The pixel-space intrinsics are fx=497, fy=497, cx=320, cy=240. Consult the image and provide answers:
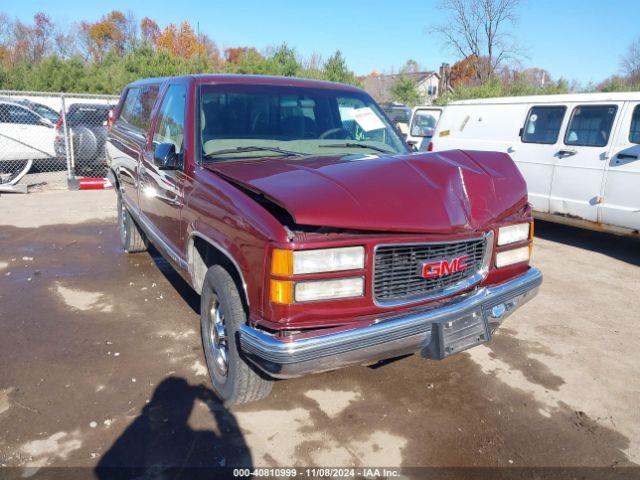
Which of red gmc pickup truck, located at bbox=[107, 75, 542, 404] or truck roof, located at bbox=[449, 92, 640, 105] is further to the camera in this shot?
truck roof, located at bbox=[449, 92, 640, 105]

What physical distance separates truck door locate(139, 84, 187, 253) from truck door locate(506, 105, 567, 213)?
521 cm

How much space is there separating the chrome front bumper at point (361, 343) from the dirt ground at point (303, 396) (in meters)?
0.56

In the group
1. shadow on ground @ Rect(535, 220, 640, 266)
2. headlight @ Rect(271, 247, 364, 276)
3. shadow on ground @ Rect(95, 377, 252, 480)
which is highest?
Result: headlight @ Rect(271, 247, 364, 276)

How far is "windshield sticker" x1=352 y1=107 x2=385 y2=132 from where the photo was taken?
4.05m

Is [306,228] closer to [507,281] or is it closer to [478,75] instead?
[507,281]

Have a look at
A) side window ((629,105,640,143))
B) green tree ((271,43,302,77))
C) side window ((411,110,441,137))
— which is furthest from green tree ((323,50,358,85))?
side window ((629,105,640,143))

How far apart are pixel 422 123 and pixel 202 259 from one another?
31.2ft

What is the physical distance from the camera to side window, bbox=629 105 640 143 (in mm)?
5996

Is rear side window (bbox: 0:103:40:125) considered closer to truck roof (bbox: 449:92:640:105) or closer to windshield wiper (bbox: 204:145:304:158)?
truck roof (bbox: 449:92:640:105)

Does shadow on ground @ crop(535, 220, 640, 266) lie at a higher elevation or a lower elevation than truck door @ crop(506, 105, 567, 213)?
lower

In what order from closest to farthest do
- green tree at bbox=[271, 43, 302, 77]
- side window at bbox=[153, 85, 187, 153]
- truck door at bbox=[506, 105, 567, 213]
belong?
side window at bbox=[153, 85, 187, 153], truck door at bbox=[506, 105, 567, 213], green tree at bbox=[271, 43, 302, 77]

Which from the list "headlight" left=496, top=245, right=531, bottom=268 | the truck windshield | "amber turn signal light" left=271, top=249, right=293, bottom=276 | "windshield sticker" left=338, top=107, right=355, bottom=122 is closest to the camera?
"amber turn signal light" left=271, top=249, right=293, bottom=276

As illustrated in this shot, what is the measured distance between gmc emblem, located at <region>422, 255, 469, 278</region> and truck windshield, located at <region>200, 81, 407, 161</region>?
1.24 meters

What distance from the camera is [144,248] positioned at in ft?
20.1
